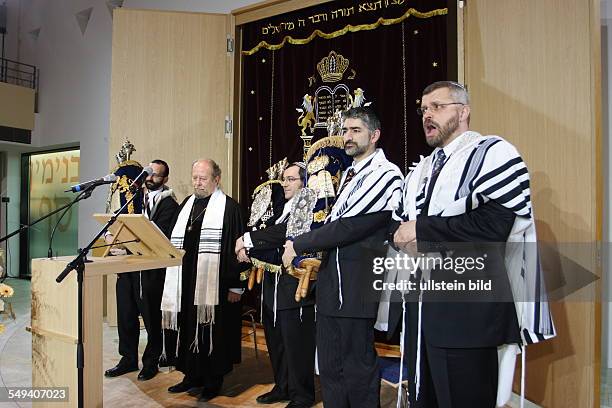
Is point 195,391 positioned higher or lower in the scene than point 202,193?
lower

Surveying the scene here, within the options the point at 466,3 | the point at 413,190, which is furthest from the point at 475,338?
the point at 466,3

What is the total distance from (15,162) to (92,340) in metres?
8.03

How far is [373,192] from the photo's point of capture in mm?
2262

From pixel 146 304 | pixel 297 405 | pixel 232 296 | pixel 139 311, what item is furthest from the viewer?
pixel 139 311

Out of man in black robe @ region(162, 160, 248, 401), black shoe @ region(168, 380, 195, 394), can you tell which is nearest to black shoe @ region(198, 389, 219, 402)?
man in black robe @ region(162, 160, 248, 401)

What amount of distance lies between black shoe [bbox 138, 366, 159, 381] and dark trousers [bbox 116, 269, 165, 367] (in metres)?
0.03

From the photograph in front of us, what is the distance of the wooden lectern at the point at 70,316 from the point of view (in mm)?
2230

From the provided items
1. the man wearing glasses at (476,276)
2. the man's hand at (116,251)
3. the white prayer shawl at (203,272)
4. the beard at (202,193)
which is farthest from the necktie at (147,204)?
the man wearing glasses at (476,276)

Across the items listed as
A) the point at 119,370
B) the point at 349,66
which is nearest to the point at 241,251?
the point at 119,370

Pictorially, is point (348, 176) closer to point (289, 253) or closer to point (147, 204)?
point (289, 253)

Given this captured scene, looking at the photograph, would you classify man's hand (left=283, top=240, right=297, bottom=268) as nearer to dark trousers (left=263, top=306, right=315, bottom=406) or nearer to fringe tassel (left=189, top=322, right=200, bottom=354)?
dark trousers (left=263, top=306, right=315, bottom=406)

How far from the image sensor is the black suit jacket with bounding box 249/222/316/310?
295 centimetres

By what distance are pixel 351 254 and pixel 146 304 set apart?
6.18ft

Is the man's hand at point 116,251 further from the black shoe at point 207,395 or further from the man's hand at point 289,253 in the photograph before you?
the man's hand at point 289,253
